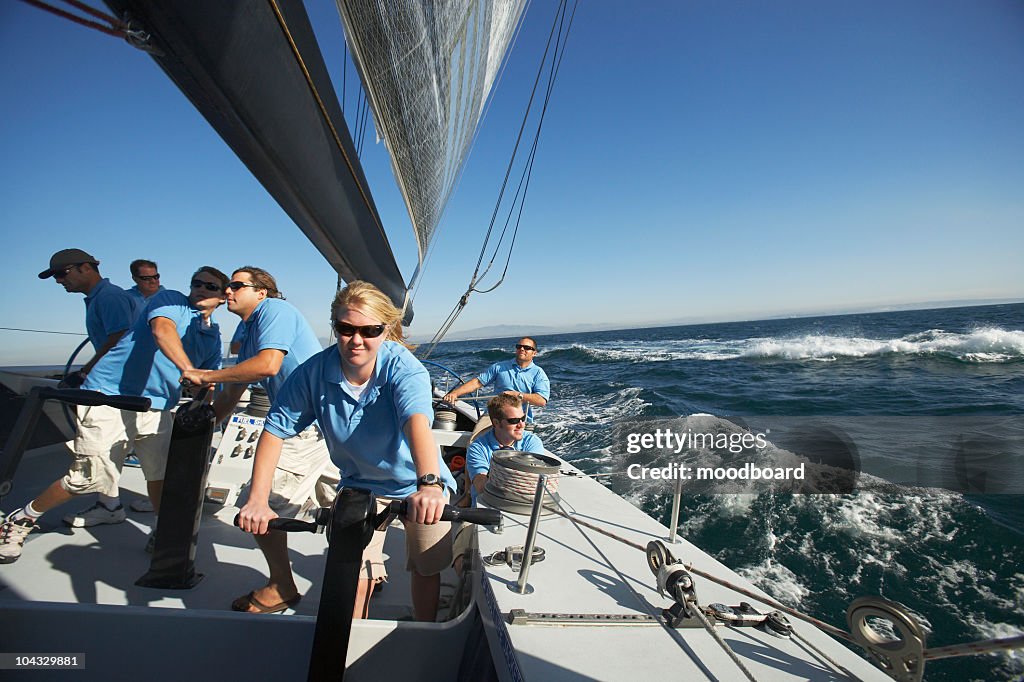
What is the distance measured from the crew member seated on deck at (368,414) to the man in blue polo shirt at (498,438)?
101 centimetres

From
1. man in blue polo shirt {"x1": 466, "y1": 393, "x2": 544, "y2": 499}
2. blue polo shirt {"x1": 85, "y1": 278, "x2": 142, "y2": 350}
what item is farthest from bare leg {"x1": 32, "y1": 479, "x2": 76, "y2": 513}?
man in blue polo shirt {"x1": 466, "y1": 393, "x2": 544, "y2": 499}

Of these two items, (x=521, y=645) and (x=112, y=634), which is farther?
(x=112, y=634)

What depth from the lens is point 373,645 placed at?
159 cm

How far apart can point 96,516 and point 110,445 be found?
72 centimetres

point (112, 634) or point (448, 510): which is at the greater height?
point (448, 510)

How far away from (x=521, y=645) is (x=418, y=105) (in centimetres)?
366

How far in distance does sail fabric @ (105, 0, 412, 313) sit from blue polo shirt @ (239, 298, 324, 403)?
2.09 ft

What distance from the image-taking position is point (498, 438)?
288cm

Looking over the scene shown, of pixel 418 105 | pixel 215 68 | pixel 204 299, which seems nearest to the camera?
pixel 215 68

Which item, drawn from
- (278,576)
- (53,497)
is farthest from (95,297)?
(278,576)

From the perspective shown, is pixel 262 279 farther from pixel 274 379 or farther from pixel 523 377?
pixel 523 377

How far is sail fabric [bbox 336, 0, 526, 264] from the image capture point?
2.66m

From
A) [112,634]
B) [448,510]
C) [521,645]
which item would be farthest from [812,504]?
[112,634]

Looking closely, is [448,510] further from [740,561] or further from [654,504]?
[654,504]
